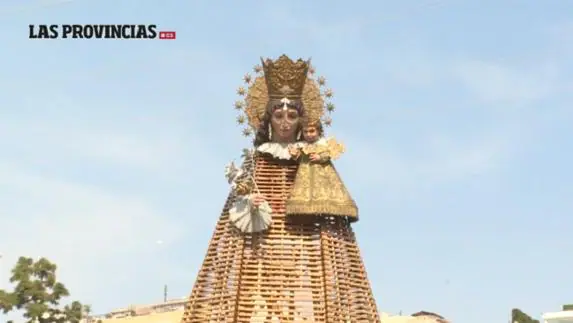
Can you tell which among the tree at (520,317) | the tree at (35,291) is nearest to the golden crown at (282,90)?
the tree at (35,291)

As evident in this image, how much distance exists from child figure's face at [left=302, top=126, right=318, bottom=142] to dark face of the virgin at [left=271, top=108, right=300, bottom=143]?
0.31m

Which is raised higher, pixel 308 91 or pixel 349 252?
pixel 308 91

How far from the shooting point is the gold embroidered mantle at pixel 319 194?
28172mm

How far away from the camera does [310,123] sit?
29.3m

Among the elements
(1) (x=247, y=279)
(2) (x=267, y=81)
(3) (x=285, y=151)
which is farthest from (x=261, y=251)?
(2) (x=267, y=81)

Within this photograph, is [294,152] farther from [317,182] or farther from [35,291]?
[35,291]

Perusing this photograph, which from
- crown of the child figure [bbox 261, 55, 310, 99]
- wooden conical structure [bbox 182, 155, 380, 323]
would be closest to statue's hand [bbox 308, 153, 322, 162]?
wooden conical structure [bbox 182, 155, 380, 323]

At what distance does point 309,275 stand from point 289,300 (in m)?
0.86

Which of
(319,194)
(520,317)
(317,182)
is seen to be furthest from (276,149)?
(520,317)

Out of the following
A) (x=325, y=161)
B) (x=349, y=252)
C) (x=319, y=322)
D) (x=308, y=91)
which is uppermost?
(x=308, y=91)

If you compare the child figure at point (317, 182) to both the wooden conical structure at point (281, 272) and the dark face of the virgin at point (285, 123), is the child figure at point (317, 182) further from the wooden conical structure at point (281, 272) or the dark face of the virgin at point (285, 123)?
the wooden conical structure at point (281, 272)

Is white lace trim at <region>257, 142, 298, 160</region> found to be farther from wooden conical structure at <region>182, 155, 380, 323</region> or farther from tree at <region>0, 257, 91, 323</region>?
tree at <region>0, 257, 91, 323</region>

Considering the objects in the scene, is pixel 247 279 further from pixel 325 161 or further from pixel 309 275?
pixel 325 161

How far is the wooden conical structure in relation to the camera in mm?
27531
